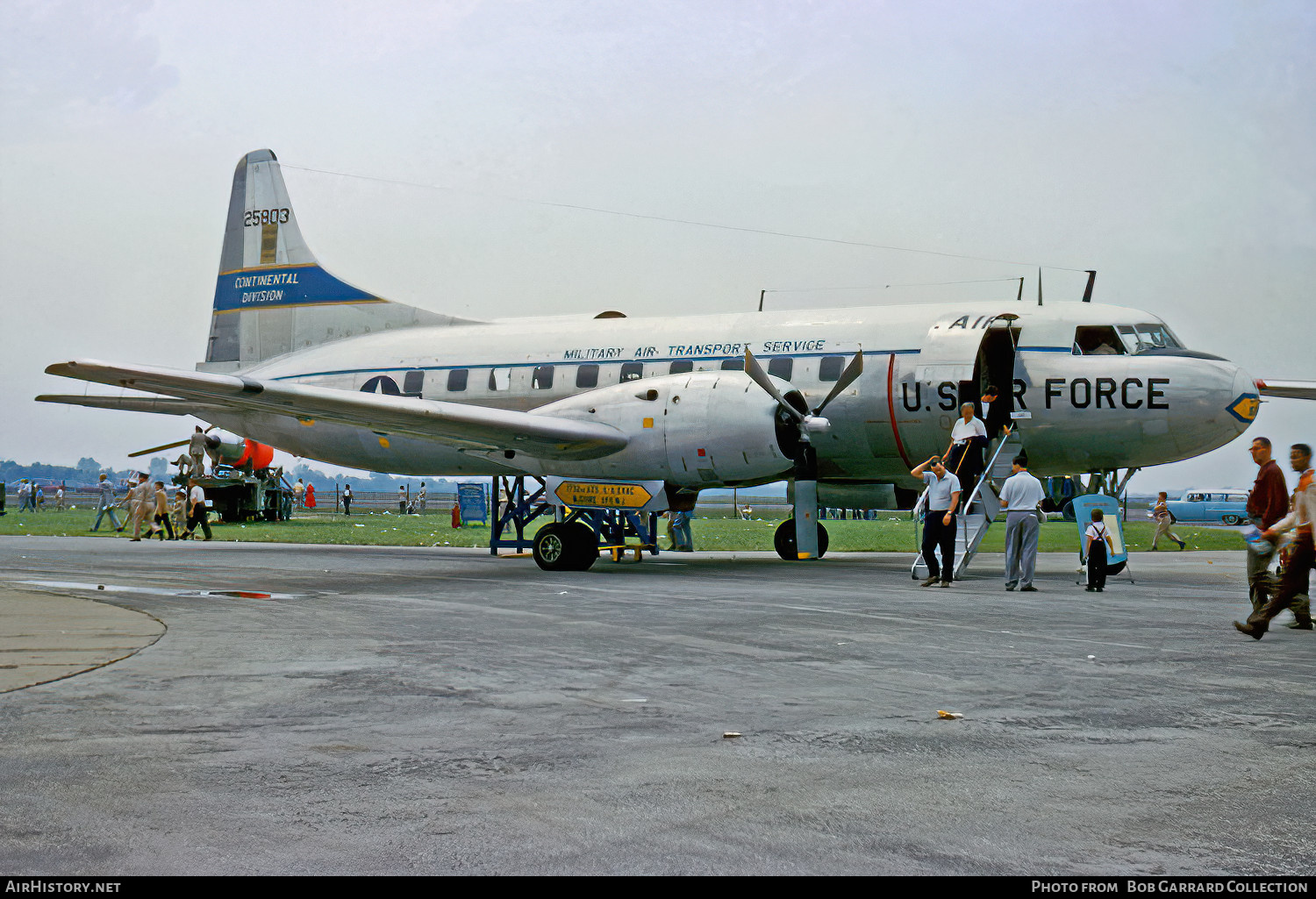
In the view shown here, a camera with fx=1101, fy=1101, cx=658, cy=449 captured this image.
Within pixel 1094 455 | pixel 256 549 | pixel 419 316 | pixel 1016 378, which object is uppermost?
pixel 419 316

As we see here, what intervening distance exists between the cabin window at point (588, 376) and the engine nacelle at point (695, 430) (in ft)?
6.40

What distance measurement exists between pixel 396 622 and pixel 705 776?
6429 mm

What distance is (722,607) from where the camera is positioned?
40.3 feet

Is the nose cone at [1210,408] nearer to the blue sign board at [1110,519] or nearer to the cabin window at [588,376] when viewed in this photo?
the blue sign board at [1110,519]

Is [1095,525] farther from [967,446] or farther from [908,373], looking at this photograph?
[908,373]

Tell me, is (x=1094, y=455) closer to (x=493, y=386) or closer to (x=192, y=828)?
(x=493, y=386)

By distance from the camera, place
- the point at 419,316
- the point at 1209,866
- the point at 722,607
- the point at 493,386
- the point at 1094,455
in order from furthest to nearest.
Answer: the point at 419,316
the point at 493,386
the point at 1094,455
the point at 722,607
the point at 1209,866

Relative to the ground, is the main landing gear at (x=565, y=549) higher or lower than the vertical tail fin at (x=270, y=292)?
lower

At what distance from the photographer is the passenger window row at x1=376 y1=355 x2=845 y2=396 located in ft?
63.2

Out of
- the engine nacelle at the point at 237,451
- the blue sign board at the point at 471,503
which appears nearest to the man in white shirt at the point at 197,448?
the engine nacelle at the point at 237,451

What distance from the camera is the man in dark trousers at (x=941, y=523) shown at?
1567 centimetres

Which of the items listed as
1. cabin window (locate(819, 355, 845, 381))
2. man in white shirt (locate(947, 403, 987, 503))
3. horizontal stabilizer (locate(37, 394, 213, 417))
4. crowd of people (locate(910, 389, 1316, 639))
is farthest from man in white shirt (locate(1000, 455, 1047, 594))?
horizontal stabilizer (locate(37, 394, 213, 417))

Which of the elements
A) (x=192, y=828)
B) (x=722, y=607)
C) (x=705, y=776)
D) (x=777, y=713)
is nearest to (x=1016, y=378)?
(x=722, y=607)

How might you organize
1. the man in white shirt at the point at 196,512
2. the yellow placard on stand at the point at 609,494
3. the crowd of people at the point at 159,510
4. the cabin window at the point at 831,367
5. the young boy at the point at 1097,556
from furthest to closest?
the man in white shirt at the point at 196,512
the crowd of people at the point at 159,510
the cabin window at the point at 831,367
the yellow placard on stand at the point at 609,494
the young boy at the point at 1097,556
